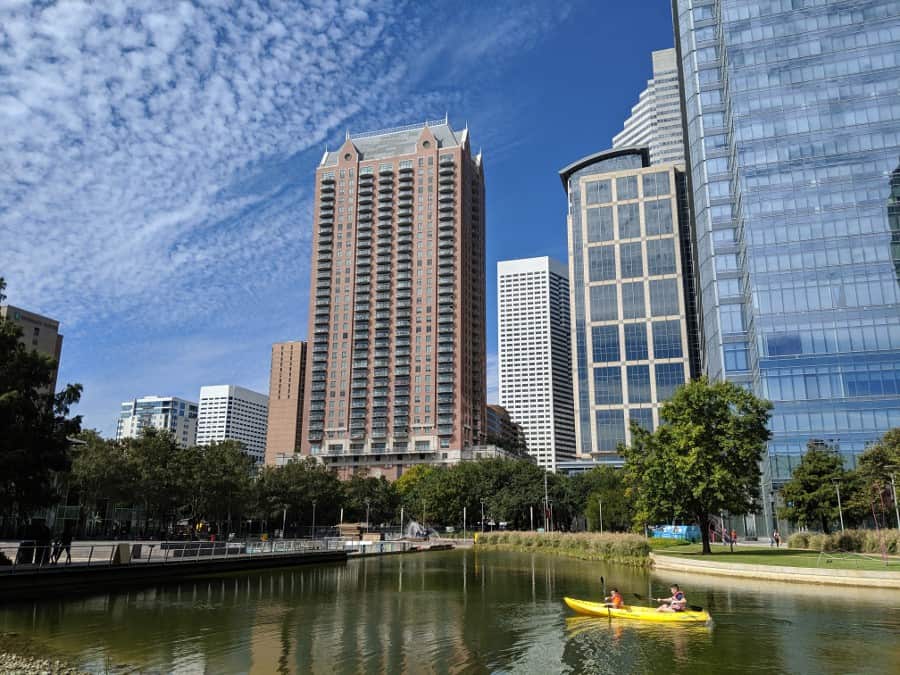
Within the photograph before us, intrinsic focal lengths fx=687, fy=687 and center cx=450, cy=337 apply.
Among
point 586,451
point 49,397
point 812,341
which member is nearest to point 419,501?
point 586,451

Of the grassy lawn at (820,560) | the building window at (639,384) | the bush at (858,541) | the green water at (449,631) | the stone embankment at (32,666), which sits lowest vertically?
the green water at (449,631)

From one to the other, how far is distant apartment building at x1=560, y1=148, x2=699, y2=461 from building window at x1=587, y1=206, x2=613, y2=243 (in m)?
0.23

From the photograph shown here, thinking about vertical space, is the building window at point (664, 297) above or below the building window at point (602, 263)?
below

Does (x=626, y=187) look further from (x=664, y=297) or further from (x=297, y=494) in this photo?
(x=297, y=494)

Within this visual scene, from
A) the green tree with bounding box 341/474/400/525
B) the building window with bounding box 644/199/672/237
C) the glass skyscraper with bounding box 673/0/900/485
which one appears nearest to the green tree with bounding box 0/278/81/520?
the glass skyscraper with bounding box 673/0/900/485

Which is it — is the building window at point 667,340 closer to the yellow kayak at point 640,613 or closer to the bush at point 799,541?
the bush at point 799,541

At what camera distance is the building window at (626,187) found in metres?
158

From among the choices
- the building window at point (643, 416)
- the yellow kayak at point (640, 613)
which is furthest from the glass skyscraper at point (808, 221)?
the yellow kayak at point (640, 613)

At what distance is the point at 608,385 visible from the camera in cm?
14925

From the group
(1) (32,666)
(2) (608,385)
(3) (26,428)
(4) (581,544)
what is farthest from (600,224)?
(1) (32,666)

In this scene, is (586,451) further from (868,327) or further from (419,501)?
(868,327)

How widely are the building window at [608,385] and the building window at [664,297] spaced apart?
1550cm

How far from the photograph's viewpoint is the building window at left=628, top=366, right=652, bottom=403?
480 feet

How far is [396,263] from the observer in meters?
185
